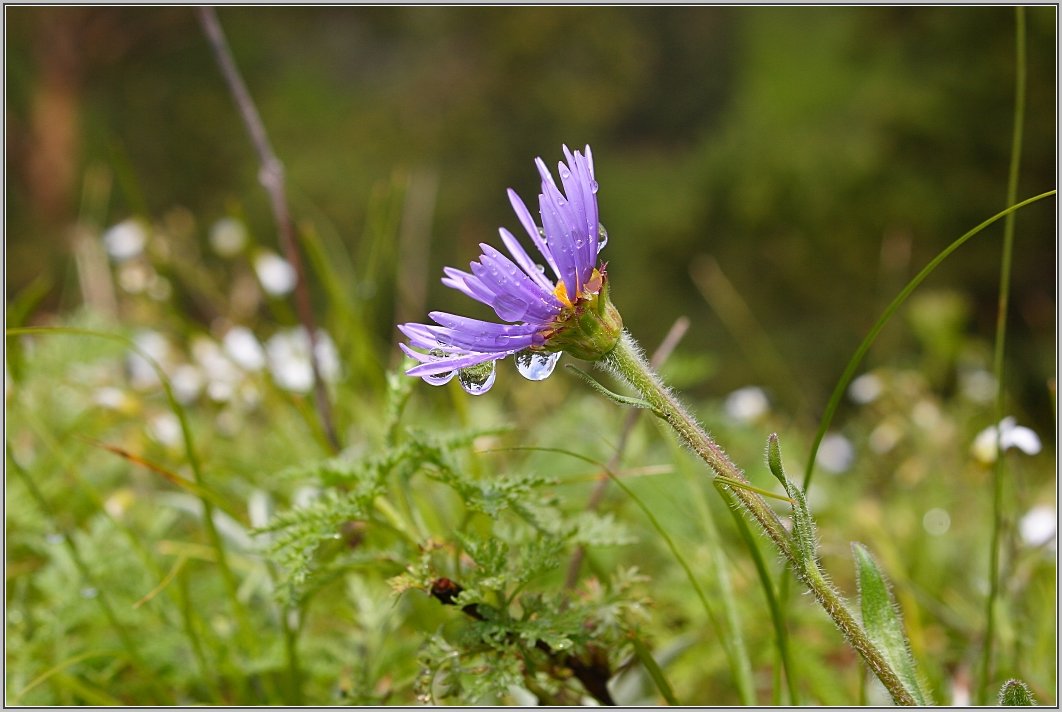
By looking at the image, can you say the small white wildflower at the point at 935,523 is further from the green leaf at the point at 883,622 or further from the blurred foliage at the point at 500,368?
the green leaf at the point at 883,622

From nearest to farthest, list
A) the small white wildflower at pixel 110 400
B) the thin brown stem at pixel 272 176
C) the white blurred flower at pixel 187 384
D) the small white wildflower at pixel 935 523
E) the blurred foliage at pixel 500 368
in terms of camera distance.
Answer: the blurred foliage at pixel 500 368
the thin brown stem at pixel 272 176
the small white wildflower at pixel 110 400
the small white wildflower at pixel 935 523
the white blurred flower at pixel 187 384

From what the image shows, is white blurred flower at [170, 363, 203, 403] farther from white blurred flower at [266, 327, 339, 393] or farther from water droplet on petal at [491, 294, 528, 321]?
water droplet on petal at [491, 294, 528, 321]

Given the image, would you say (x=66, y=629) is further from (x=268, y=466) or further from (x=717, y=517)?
(x=717, y=517)

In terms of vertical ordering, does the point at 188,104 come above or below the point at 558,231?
above

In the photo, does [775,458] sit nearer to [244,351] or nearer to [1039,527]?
[1039,527]

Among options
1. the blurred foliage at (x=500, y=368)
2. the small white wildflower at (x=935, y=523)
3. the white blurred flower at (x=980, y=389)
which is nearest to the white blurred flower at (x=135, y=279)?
the blurred foliage at (x=500, y=368)

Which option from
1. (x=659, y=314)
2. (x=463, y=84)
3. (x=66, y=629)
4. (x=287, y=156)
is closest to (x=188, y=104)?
(x=287, y=156)
